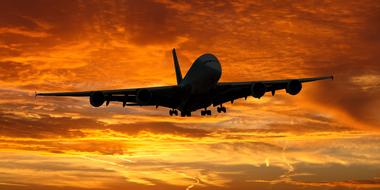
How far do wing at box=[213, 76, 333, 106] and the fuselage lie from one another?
168 cm

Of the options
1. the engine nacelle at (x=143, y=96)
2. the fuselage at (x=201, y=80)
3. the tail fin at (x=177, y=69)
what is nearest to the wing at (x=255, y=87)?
the fuselage at (x=201, y=80)

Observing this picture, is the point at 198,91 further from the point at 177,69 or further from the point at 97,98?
the point at 177,69

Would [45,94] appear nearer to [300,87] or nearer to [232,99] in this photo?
[232,99]

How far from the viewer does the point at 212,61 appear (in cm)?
7656

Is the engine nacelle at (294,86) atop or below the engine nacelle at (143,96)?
atop

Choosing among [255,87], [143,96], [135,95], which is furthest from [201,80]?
[135,95]

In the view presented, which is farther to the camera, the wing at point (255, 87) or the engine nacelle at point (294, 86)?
the engine nacelle at point (294, 86)

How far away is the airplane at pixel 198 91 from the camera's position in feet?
252

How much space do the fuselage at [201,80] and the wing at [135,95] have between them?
1.78 metres

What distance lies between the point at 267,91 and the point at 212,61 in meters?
11.2

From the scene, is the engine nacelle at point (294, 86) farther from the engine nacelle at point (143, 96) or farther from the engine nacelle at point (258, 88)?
the engine nacelle at point (143, 96)

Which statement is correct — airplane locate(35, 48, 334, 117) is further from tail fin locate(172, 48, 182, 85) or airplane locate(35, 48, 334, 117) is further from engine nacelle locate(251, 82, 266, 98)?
tail fin locate(172, 48, 182, 85)

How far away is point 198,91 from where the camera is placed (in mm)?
78438

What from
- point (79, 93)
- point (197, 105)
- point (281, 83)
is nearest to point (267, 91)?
point (281, 83)
